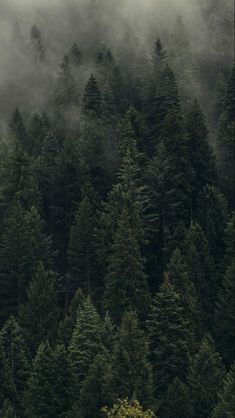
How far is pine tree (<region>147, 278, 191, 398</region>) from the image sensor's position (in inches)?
2436

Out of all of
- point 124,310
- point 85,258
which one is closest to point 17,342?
point 124,310

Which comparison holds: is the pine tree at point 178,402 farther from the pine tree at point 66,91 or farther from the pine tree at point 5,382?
the pine tree at point 66,91

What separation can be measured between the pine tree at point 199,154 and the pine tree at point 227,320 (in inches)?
770

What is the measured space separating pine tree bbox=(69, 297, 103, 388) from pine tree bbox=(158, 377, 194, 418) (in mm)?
8133

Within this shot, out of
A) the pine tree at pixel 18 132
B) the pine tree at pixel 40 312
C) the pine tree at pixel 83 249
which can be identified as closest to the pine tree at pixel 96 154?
the pine tree at pixel 83 249

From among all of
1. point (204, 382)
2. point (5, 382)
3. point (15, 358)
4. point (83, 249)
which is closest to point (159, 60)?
point (83, 249)

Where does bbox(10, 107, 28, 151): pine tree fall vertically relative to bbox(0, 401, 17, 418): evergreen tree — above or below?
above

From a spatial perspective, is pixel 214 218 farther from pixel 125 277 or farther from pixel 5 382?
pixel 5 382

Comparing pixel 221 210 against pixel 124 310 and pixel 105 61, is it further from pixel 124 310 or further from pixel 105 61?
pixel 105 61

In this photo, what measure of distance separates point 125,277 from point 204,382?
16187mm

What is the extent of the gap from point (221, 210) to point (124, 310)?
696 inches

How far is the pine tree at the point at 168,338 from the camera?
61875mm

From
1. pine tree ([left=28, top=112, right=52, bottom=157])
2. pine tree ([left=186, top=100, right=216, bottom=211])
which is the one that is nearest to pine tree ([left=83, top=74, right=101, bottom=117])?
pine tree ([left=28, top=112, right=52, bottom=157])

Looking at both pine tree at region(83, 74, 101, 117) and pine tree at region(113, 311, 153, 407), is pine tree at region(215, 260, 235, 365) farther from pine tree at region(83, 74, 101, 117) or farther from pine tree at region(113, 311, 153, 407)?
pine tree at region(83, 74, 101, 117)
